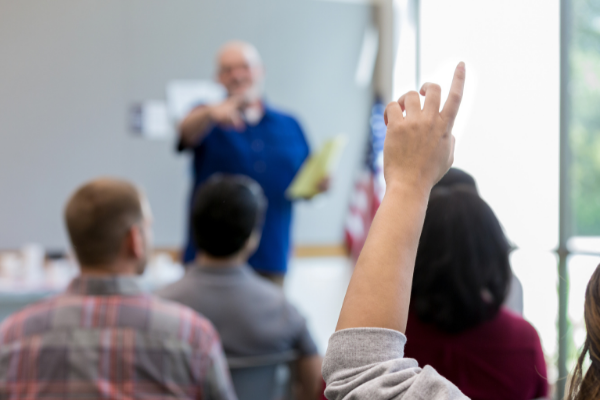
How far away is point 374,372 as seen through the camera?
1.37ft

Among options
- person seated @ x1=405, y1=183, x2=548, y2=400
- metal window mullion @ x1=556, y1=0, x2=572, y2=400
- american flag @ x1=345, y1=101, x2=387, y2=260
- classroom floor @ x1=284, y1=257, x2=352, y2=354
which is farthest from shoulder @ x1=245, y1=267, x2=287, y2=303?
classroom floor @ x1=284, y1=257, x2=352, y2=354

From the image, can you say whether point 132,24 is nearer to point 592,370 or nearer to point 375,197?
point 375,197

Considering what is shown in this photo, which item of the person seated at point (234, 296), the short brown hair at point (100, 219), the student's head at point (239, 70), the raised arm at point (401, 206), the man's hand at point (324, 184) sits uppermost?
the student's head at point (239, 70)

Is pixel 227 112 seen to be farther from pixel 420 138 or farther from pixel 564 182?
pixel 420 138

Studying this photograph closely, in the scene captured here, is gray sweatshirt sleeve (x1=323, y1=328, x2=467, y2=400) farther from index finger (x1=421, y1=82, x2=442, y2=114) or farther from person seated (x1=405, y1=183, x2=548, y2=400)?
person seated (x1=405, y1=183, x2=548, y2=400)

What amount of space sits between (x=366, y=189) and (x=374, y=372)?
11.4ft

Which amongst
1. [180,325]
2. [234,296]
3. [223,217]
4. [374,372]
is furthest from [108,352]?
[374,372]

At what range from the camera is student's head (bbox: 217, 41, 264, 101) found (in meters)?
2.18

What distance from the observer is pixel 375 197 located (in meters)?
3.55

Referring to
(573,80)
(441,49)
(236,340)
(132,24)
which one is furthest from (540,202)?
(132,24)

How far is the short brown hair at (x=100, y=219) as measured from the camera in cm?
117

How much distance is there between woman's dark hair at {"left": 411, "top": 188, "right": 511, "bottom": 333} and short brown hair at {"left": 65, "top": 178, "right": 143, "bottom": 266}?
659mm

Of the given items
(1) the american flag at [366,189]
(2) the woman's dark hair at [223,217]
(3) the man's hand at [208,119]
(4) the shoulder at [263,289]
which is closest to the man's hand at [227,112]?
(3) the man's hand at [208,119]

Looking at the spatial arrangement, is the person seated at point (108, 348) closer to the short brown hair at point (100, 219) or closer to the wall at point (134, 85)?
the short brown hair at point (100, 219)
